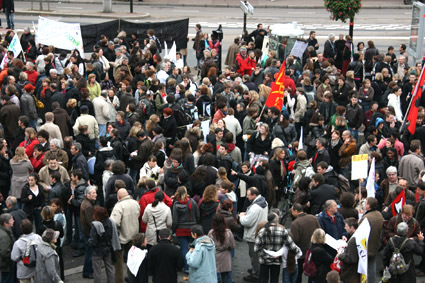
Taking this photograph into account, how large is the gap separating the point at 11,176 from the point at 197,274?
4783 millimetres

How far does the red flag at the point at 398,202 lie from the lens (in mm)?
12062

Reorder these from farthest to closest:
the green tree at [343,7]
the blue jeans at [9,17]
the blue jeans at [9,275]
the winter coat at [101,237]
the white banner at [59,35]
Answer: the blue jeans at [9,17] < the green tree at [343,7] < the white banner at [59,35] < the blue jeans at [9,275] < the winter coat at [101,237]

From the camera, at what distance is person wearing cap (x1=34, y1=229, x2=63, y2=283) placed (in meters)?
10.5

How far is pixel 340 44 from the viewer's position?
23.6m

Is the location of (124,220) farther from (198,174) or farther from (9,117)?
(9,117)

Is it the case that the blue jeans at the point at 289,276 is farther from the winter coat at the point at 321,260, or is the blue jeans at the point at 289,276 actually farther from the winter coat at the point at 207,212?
the winter coat at the point at 207,212

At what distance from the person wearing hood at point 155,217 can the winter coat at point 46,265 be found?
1.67 m

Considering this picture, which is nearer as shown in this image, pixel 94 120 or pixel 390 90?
pixel 94 120

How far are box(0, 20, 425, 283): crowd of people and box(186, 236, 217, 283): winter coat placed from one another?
0.07ft

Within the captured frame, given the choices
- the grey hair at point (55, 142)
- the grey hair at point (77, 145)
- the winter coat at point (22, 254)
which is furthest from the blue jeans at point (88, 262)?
the grey hair at point (55, 142)

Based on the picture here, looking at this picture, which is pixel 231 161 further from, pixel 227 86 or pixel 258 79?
pixel 258 79

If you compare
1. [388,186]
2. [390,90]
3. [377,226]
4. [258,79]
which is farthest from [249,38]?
[377,226]

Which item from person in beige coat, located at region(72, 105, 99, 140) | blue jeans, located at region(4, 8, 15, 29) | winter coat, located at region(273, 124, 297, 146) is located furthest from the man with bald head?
blue jeans, located at region(4, 8, 15, 29)

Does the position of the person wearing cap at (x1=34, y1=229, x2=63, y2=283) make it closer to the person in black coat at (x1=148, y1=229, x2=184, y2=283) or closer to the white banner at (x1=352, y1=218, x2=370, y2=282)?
the person in black coat at (x1=148, y1=229, x2=184, y2=283)
